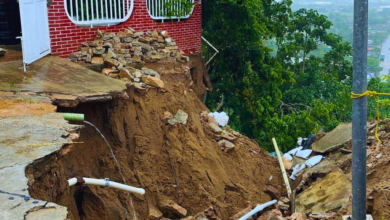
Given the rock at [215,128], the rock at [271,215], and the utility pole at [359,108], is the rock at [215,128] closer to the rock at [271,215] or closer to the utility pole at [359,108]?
the rock at [271,215]

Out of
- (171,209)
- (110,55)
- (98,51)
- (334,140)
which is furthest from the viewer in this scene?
(334,140)

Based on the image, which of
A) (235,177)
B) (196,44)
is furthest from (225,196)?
(196,44)

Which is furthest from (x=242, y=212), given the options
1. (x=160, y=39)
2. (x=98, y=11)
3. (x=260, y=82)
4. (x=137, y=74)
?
(x=260, y=82)

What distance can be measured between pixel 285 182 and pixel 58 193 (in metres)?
5.77

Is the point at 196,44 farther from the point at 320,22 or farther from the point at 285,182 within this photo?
the point at 320,22

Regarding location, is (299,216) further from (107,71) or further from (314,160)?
(107,71)

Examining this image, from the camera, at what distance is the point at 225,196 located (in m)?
8.16

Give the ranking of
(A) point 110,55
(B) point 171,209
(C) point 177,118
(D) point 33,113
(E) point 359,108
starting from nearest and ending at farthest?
1. (E) point 359,108
2. (D) point 33,113
3. (B) point 171,209
4. (C) point 177,118
5. (A) point 110,55

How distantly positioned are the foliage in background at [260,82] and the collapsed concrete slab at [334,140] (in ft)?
9.94

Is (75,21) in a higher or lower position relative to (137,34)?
higher

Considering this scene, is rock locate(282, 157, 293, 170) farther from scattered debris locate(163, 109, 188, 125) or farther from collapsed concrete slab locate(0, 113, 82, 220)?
collapsed concrete slab locate(0, 113, 82, 220)

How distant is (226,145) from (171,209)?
6.83 ft

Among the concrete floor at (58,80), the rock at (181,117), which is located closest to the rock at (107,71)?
the concrete floor at (58,80)

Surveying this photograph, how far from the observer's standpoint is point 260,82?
46.3 feet
